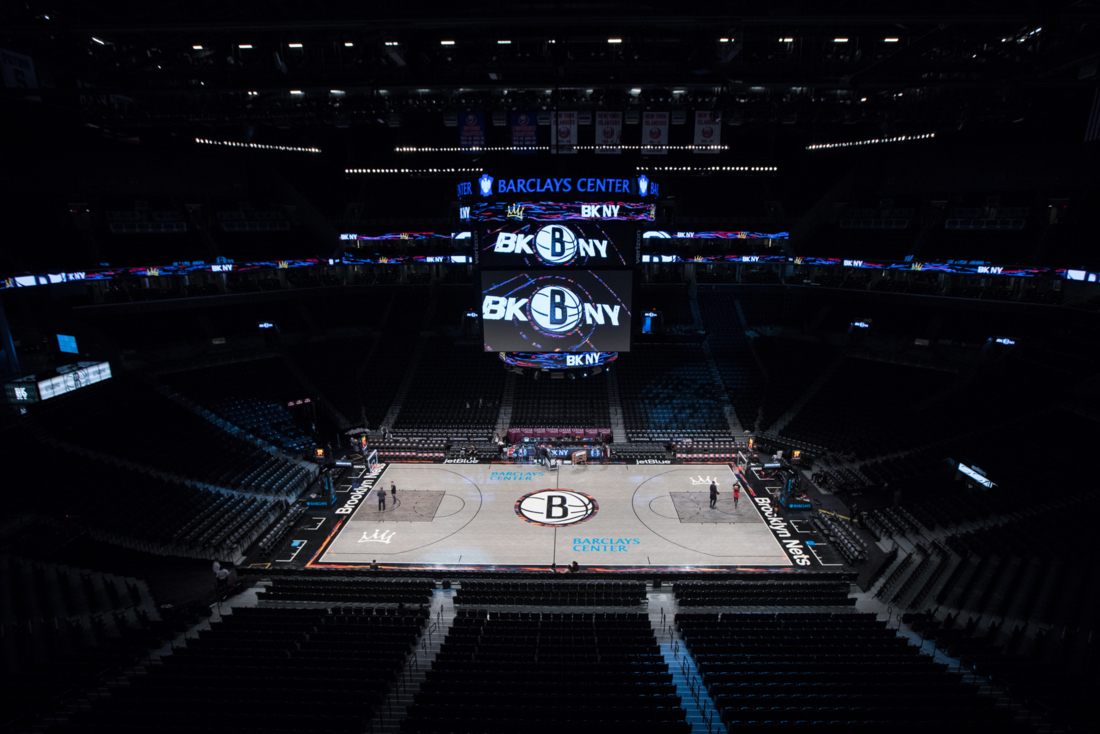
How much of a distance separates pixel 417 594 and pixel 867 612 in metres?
13.1

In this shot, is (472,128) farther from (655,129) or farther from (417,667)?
(417,667)

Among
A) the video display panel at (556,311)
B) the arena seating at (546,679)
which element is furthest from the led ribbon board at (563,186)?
the arena seating at (546,679)

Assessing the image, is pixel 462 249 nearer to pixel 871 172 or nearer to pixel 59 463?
pixel 59 463

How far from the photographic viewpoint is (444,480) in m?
24.6

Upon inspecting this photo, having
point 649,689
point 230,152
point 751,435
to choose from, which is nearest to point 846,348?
point 751,435

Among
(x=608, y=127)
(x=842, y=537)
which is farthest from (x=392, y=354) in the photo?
(x=842, y=537)

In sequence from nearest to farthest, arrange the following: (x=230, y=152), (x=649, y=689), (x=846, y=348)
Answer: (x=649, y=689), (x=846, y=348), (x=230, y=152)

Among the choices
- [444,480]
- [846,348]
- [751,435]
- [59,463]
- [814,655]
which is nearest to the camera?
[814,655]

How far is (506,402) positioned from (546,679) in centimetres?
2165

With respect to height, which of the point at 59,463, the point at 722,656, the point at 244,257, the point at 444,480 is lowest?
the point at 444,480

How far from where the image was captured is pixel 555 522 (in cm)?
2056

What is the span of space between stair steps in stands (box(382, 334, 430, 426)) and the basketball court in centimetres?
552

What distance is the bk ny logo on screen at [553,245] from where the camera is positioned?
23594 millimetres

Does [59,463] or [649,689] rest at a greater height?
[59,463]
